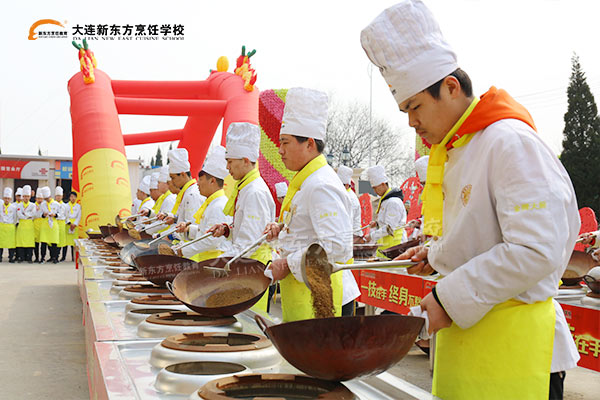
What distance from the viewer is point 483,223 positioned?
4.19 ft

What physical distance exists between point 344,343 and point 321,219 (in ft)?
4.15

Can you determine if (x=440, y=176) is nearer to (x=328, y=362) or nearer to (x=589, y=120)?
(x=328, y=362)

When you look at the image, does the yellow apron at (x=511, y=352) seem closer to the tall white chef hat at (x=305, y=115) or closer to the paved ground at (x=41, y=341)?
the tall white chef hat at (x=305, y=115)

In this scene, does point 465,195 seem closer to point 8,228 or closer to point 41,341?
point 41,341

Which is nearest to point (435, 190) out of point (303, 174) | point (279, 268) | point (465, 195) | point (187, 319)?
point (465, 195)

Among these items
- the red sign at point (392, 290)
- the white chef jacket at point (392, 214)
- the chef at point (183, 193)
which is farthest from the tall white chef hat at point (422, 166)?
the chef at point (183, 193)

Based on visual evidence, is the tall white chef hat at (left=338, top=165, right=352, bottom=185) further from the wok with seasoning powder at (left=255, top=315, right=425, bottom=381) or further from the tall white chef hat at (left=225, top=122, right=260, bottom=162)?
the wok with seasoning powder at (left=255, top=315, right=425, bottom=381)

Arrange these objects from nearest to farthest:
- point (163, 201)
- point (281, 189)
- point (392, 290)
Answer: point (392, 290) < point (163, 201) < point (281, 189)

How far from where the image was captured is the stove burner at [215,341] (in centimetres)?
158

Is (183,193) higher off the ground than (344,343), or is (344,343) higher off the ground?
(183,193)

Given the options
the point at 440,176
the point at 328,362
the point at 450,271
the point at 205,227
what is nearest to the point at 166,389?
the point at 328,362

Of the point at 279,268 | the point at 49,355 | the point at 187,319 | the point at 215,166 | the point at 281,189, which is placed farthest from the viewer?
the point at 281,189

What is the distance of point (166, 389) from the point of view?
4.39 ft

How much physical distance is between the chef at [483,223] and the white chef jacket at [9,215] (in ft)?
47.8
